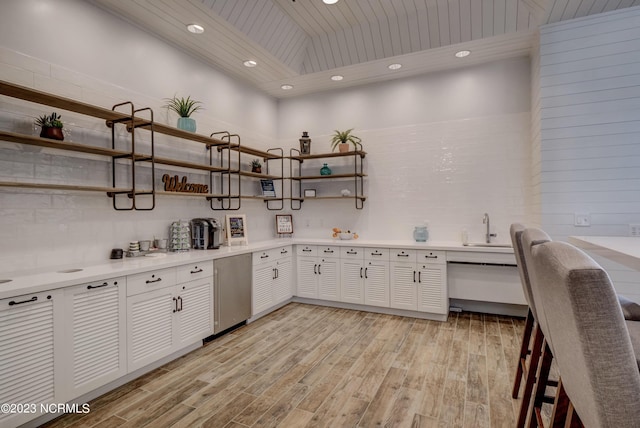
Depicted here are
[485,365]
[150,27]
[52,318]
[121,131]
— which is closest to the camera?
[52,318]

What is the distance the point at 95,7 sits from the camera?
2.84 m

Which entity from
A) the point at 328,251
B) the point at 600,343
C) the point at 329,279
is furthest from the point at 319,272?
the point at 600,343

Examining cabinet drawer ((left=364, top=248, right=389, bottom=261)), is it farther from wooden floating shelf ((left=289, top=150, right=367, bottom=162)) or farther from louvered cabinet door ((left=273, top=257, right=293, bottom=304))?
wooden floating shelf ((left=289, top=150, right=367, bottom=162))

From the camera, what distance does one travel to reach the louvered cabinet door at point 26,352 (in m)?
1.81

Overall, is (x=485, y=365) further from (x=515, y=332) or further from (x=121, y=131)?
(x=121, y=131)

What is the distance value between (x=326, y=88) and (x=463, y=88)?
191cm

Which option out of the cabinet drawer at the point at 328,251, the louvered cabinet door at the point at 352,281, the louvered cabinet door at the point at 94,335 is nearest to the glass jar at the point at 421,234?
the louvered cabinet door at the point at 352,281

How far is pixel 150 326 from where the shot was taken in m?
2.61

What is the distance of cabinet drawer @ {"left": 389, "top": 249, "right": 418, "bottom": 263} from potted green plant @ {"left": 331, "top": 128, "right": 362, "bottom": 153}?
4.84ft

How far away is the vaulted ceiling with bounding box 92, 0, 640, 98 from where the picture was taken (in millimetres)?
3070

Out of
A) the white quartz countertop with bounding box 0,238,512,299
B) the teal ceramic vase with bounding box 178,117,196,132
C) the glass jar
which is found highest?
the teal ceramic vase with bounding box 178,117,196,132

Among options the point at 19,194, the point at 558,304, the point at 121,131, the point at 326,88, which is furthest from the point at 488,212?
the point at 19,194

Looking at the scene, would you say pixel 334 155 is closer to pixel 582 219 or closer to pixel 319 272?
pixel 319 272

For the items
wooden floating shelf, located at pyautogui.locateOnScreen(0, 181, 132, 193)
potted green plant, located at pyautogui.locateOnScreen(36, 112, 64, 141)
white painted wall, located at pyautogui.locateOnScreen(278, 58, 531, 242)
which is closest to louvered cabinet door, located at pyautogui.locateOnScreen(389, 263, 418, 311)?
white painted wall, located at pyautogui.locateOnScreen(278, 58, 531, 242)
